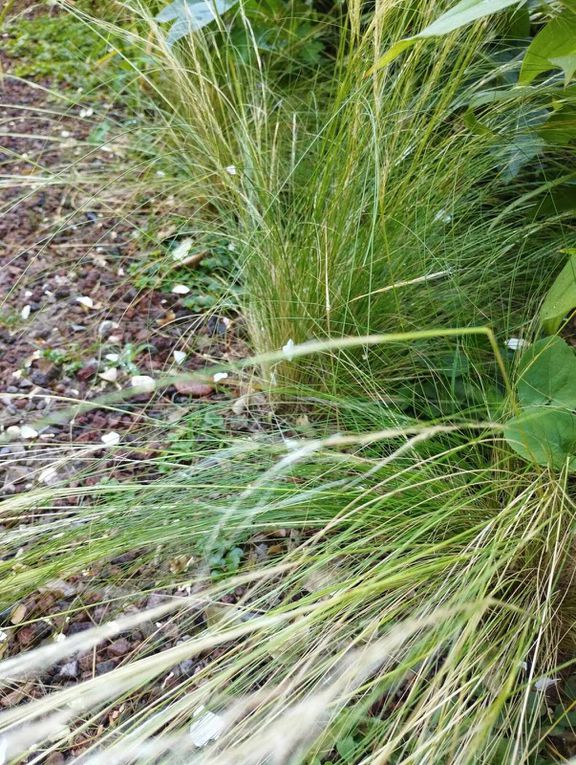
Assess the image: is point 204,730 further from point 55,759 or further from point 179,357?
point 179,357

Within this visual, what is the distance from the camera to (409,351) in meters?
1.15

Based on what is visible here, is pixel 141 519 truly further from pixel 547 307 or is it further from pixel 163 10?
pixel 163 10

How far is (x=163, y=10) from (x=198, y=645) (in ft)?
4.38

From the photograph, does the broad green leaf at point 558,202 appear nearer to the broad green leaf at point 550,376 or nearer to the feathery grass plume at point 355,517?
the feathery grass plume at point 355,517

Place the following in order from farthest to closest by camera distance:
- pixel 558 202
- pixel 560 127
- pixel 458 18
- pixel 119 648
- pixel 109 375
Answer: pixel 109 375 < pixel 558 202 < pixel 560 127 < pixel 119 648 < pixel 458 18

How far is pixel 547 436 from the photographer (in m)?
0.85

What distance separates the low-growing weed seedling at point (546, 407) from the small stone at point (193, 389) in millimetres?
569

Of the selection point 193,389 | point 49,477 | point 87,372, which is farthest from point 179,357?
point 49,477

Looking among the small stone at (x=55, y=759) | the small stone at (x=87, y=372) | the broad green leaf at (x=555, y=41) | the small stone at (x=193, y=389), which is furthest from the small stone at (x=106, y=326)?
the broad green leaf at (x=555, y=41)

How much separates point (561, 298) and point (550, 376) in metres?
0.12

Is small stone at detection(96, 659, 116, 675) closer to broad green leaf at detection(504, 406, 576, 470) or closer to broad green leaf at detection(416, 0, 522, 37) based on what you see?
broad green leaf at detection(504, 406, 576, 470)

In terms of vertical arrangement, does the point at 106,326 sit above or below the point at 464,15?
below

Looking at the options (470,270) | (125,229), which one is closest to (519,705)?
(470,270)

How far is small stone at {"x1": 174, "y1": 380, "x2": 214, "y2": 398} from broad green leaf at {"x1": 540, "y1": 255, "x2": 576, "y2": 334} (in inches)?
23.5
